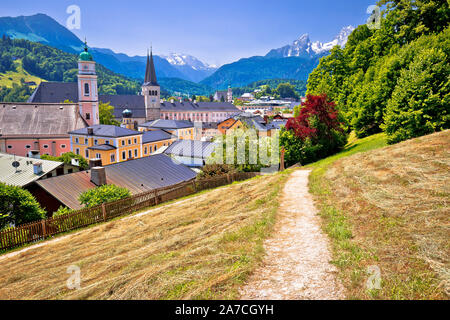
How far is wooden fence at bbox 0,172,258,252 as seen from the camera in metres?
15.9

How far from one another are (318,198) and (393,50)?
90.2 feet

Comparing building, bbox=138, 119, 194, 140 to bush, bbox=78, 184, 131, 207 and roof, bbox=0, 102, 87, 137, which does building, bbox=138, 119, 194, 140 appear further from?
bush, bbox=78, 184, 131, 207

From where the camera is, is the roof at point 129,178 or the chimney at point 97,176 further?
the chimney at point 97,176

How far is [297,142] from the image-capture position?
32406 millimetres

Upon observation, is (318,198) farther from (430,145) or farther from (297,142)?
(297,142)

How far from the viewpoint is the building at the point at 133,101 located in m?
71.0

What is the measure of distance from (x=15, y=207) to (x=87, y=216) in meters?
4.29

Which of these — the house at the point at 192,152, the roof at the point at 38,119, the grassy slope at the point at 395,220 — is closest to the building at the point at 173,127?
the roof at the point at 38,119

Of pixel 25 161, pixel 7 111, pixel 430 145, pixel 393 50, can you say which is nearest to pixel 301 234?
pixel 430 145

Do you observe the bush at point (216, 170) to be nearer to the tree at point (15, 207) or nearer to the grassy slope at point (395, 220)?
the grassy slope at point (395, 220)

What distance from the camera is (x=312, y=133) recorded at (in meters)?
31.4

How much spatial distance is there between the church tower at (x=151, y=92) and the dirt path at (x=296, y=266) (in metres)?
119

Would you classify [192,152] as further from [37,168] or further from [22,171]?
[22,171]

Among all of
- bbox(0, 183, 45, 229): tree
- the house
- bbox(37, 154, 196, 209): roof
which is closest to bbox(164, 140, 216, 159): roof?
the house
